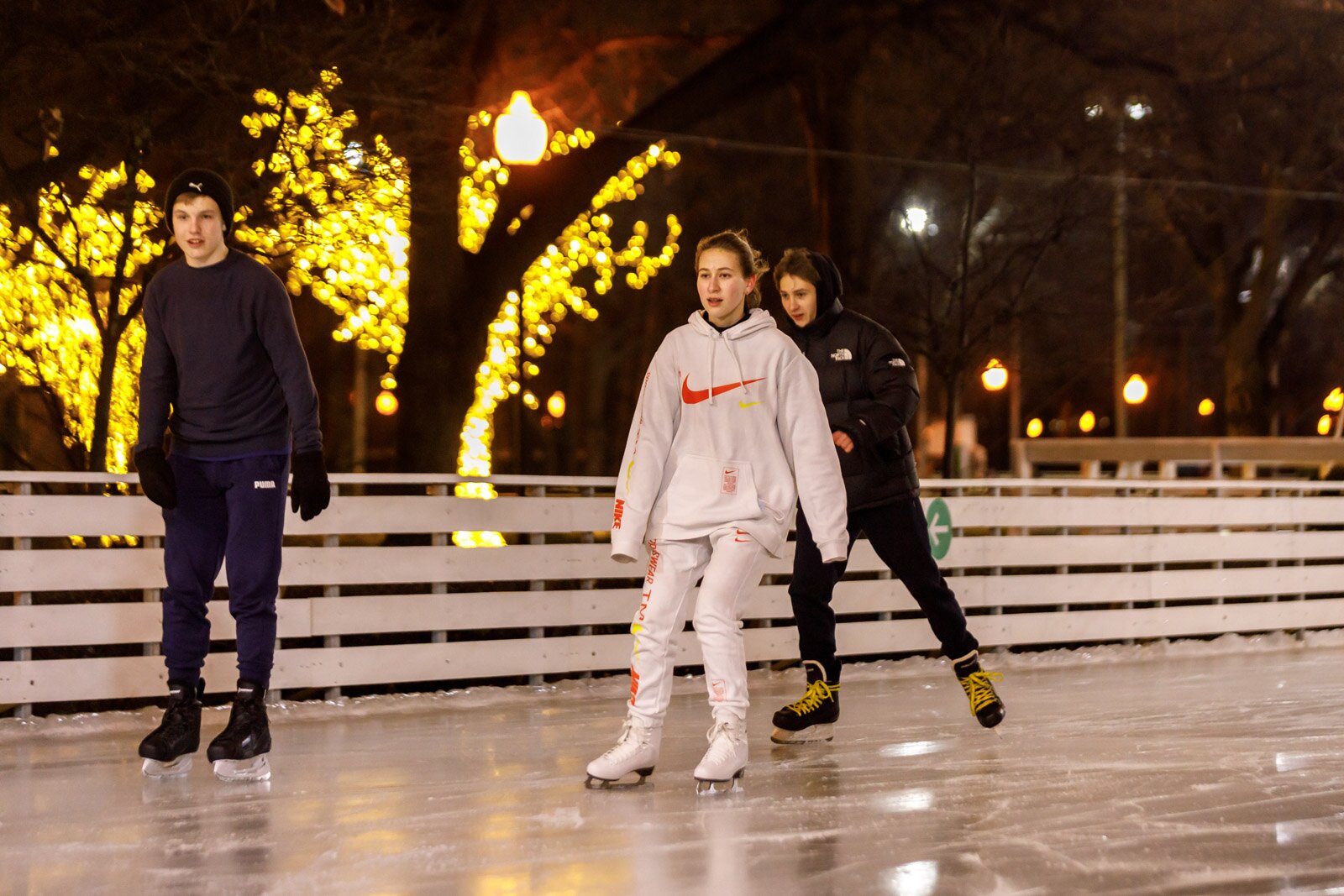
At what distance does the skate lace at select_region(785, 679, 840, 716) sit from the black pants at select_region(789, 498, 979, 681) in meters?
0.06

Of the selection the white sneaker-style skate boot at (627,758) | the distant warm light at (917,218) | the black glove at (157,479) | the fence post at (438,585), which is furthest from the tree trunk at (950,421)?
the black glove at (157,479)

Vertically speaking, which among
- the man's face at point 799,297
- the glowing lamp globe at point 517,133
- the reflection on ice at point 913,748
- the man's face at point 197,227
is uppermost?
the glowing lamp globe at point 517,133

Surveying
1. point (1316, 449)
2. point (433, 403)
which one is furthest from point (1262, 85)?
point (433, 403)

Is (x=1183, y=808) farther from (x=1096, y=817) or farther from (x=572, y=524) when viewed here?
(x=572, y=524)

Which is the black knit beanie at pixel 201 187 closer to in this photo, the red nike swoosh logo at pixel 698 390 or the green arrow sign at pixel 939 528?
the red nike swoosh logo at pixel 698 390

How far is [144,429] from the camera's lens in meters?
4.89

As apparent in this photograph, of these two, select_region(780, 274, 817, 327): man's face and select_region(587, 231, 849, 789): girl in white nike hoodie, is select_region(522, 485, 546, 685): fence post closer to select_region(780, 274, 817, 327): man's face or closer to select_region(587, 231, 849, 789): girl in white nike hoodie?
select_region(780, 274, 817, 327): man's face

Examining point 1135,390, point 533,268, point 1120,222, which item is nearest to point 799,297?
point 533,268

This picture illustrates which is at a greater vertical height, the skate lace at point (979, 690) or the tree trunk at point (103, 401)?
the tree trunk at point (103, 401)

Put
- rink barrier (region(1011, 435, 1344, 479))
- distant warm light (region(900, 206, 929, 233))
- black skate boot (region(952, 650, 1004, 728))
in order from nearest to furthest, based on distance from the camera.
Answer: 1. black skate boot (region(952, 650, 1004, 728))
2. distant warm light (region(900, 206, 929, 233))
3. rink barrier (region(1011, 435, 1344, 479))

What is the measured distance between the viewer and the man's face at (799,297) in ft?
18.8

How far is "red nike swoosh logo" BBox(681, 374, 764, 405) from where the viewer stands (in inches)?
187

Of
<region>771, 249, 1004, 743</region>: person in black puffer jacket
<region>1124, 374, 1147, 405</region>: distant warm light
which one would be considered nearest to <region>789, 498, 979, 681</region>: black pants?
<region>771, 249, 1004, 743</region>: person in black puffer jacket

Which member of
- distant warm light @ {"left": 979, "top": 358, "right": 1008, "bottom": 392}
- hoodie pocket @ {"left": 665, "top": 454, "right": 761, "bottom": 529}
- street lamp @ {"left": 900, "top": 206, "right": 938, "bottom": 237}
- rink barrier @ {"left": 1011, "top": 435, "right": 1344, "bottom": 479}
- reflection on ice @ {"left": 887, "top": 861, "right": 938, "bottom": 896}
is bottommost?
reflection on ice @ {"left": 887, "top": 861, "right": 938, "bottom": 896}
